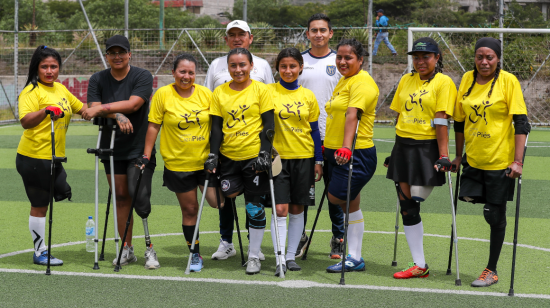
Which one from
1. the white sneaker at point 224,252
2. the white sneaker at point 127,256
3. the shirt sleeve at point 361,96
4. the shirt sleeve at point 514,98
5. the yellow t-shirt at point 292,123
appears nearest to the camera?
the shirt sleeve at point 514,98

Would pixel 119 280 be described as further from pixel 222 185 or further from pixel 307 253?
pixel 307 253

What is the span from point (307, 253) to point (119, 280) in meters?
2.00

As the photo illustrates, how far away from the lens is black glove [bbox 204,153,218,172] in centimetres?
534

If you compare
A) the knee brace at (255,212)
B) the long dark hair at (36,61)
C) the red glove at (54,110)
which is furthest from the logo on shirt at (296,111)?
the long dark hair at (36,61)

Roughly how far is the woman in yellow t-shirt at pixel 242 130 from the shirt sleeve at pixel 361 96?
0.72m

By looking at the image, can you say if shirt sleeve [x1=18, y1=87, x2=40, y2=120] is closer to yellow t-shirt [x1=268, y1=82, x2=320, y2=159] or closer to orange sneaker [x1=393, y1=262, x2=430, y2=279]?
yellow t-shirt [x1=268, y1=82, x2=320, y2=159]

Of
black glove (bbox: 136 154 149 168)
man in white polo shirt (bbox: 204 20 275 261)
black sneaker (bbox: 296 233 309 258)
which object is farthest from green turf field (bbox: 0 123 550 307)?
black glove (bbox: 136 154 149 168)

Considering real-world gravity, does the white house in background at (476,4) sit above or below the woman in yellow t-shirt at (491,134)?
above

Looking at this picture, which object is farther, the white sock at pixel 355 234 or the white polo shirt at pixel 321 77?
the white polo shirt at pixel 321 77

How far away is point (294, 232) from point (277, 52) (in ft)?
55.7

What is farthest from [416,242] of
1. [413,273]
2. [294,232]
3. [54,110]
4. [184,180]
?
[54,110]

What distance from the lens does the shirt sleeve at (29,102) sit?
568 cm

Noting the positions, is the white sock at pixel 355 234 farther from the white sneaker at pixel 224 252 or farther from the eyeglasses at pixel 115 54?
the eyeglasses at pixel 115 54

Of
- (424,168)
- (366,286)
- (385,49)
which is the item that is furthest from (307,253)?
(385,49)
